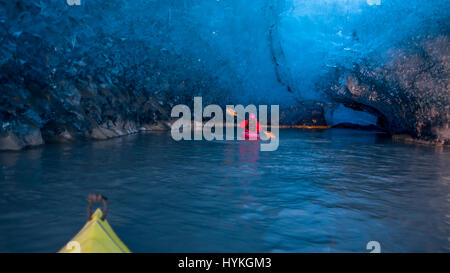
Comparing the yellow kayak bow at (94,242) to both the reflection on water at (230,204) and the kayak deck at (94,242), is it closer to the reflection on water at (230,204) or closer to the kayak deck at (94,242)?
the kayak deck at (94,242)

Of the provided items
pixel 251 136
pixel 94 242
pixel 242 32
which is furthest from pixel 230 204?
pixel 242 32

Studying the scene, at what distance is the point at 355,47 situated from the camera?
1202 centimetres

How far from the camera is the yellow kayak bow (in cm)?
165

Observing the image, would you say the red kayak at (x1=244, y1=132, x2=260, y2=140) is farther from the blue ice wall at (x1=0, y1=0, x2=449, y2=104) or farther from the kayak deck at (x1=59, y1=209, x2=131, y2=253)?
the kayak deck at (x1=59, y1=209, x2=131, y2=253)

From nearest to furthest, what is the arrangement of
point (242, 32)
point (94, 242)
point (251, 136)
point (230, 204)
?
point (94, 242) < point (230, 204) < point (251, 136) < point (242, 32)

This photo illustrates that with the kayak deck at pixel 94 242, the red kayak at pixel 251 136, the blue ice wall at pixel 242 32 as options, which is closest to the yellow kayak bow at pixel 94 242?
the kayak deck at pixel 94 242

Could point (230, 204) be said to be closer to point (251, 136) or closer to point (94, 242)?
point (94, 242)

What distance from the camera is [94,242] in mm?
1675

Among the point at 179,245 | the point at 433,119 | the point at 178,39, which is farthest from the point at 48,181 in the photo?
the point at 433,119

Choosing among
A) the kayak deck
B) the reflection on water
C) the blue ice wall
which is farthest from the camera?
the blue ice wall

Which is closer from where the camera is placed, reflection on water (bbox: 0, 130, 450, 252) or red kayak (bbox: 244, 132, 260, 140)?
reflection on water (bbox: 0, 130, 450, 252)

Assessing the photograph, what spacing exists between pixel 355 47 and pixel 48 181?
10976mm

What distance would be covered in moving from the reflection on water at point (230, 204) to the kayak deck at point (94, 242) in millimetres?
585

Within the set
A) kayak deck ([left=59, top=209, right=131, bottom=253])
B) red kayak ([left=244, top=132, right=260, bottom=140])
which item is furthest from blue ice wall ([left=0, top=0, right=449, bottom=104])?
kayak deck ([left=59, top=209, right=131, bottom=253])
